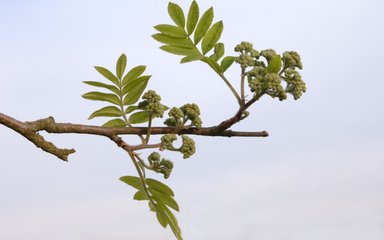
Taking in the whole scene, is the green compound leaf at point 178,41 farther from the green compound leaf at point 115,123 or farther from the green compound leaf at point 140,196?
the green compound leaf at point 140,196

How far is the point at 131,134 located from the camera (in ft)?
13.4

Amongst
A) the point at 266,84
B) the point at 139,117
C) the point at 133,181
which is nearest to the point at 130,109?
the point at 139,117

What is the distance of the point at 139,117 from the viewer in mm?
4387

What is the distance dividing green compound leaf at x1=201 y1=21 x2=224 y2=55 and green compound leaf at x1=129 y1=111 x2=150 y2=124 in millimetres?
596

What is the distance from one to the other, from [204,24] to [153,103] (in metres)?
0.54

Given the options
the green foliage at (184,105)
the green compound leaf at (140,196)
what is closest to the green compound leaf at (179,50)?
the green foliage at (184,105)

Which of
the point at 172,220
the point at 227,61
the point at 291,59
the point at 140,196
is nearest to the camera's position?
the point at 291,59

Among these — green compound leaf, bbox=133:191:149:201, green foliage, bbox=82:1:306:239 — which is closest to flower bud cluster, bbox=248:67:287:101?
green foliage, bbox=82:1:306:239

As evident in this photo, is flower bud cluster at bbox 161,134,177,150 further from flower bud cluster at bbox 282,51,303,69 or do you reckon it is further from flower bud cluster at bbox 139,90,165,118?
flower bud cluster at bbox 282,51,303,69

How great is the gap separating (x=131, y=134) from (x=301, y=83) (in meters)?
1.02

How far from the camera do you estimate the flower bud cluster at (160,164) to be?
402 centimetres

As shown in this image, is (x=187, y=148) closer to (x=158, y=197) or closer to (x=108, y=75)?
(x=158, y=197)

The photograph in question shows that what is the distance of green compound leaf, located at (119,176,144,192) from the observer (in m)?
4.30

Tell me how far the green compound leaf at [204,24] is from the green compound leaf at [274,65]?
478 mm
